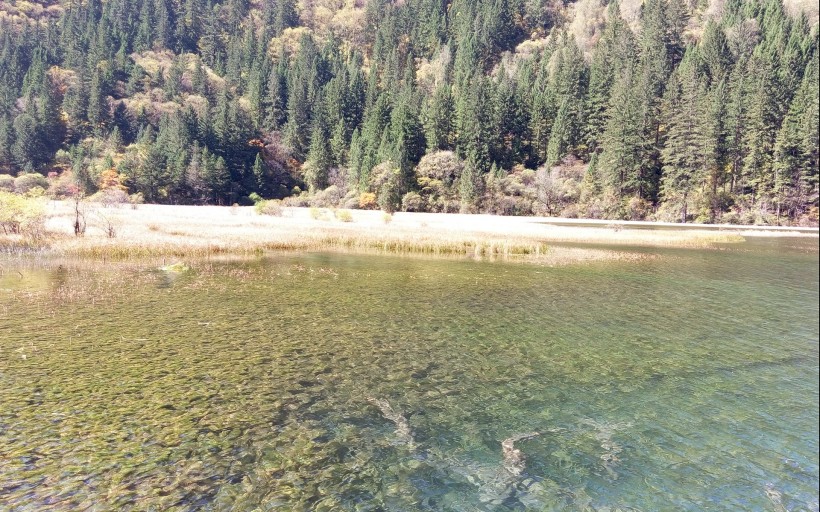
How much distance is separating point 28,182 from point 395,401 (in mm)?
127870

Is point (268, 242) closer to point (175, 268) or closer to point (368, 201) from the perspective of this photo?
point (175, 268)

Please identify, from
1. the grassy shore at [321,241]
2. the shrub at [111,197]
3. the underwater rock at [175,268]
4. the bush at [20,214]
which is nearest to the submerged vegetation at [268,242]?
the grassy shore at [321,241]

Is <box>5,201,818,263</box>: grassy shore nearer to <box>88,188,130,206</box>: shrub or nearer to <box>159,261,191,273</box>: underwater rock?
<box>159,261,191,273</box>: underwater rock

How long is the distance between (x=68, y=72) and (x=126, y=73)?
1630cm

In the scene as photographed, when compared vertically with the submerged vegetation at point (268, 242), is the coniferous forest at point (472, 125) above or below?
above

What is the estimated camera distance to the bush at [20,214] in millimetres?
36781

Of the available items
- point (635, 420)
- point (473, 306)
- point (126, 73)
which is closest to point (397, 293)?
point (473, 306)

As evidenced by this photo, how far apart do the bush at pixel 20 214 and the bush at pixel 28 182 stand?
3094 inches

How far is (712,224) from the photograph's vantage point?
74.9 metres

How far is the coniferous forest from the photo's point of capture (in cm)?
7900

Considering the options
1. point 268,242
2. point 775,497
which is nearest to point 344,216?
point 268,242

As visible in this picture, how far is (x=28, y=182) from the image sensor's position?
106125 millimetres

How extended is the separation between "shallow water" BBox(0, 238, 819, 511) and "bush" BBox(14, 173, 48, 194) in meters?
103

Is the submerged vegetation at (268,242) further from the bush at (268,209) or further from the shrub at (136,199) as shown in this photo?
the shrub at (136,199)
